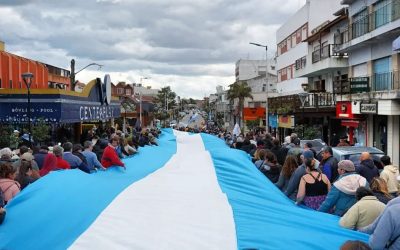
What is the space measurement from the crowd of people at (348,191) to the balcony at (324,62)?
76.0 ft

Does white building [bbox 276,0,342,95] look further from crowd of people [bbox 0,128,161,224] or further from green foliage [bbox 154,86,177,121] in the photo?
green foliage [bbox 154,86,177,121]

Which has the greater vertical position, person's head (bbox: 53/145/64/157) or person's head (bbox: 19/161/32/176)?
person's head (bbox: 53/145/64/157)

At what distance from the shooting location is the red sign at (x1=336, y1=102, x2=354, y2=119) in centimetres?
3081

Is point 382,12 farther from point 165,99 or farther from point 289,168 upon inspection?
point 165,99

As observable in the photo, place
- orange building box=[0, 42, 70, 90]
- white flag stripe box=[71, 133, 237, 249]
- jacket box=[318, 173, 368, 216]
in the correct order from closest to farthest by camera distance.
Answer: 1. white flag stripe box=[71, 133, 237, 249]
2. jacket box=[318, 173, 368, 216]
3. orange building box=[0, 42, 70, 90]

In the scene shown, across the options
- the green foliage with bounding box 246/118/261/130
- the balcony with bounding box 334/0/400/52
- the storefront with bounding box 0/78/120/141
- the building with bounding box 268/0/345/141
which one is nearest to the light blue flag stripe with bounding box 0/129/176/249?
the balcony with bounding box 334/0/400/52

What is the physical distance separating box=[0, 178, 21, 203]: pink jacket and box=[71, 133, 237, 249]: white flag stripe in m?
1.88

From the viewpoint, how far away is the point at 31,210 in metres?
5.20

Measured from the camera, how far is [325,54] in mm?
36656

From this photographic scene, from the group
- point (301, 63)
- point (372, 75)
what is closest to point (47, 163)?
point (372, 75)

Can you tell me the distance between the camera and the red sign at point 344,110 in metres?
Answer: 30.8

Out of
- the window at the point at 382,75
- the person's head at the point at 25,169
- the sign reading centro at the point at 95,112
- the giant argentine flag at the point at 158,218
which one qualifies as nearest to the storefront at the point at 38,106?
the sign reading centro at the point at 95,112

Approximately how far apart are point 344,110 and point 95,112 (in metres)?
17.4

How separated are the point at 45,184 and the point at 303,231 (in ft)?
9.41
